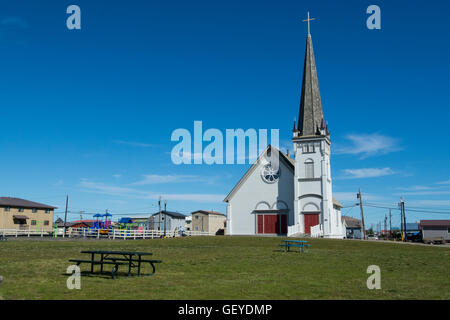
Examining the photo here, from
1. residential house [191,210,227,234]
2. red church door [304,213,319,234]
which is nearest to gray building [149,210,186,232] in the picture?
residential house [191,210,227,234]

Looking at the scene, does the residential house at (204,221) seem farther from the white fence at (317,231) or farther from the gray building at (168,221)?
the white fence at (317,231)

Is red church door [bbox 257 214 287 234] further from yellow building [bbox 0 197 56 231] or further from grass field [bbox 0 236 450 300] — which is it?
yellow building [bbox 0 197 56 231]

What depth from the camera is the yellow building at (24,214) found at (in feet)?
199

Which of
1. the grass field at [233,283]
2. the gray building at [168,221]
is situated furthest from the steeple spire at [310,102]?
the gray building at [168,221]

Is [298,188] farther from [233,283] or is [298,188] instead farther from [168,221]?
[168,221]

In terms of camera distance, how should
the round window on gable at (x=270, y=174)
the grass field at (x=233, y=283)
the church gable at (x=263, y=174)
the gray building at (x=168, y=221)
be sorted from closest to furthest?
the grass field at (x=233, y=283) → the church gable at (x=263, y=174) → the round window on gable at (x=270, y=174) → the gray building at (x=168, y=221)

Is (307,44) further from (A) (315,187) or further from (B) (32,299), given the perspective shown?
(B) (32,299)

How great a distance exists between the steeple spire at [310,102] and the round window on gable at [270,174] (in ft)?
17.4

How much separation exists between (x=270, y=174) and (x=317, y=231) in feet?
28.7

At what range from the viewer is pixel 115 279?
11.4 metres

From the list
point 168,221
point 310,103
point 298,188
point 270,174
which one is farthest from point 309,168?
point 168,221

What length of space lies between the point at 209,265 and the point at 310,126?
108 ft

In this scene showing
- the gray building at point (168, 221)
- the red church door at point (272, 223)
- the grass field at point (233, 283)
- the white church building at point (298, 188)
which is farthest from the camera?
the gray building at point (168, 221)

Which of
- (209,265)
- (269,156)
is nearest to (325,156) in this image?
(269,156)
